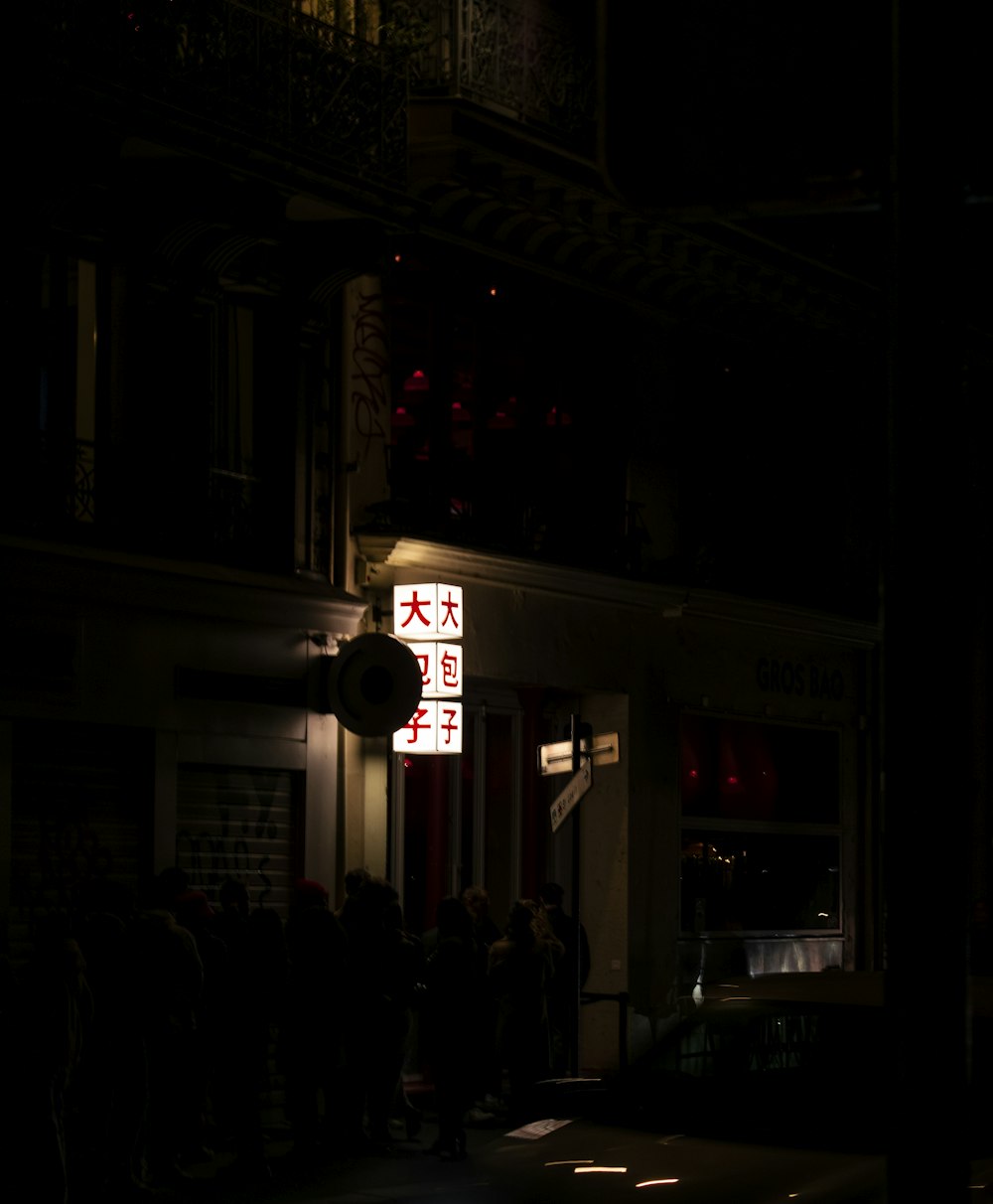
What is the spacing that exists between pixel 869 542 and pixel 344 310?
34.9 ft

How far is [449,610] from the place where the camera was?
1998 cm

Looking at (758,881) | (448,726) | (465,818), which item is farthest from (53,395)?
(758,881)

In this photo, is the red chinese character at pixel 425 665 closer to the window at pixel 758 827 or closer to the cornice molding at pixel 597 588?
the cornice molding at pixel 597 588

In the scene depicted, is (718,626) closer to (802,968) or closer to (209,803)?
(802,968)

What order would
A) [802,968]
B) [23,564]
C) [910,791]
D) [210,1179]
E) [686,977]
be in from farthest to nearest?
[802,968] → [686,977] → [23,564] → [210,1179] → [910,791]

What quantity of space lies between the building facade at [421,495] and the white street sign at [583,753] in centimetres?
60

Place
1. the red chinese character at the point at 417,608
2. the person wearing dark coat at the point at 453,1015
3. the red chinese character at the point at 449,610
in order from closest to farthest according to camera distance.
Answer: the person wearing dark coat at the point at 453,1015 < the red chinese character at the point at 417,608 < the red chinese character at the point at 449,610

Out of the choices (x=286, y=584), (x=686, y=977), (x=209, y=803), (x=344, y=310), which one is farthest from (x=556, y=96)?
(x=686, y=977)

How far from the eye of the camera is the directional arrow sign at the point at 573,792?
17.8 meters

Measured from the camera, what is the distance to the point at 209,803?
18172 mm

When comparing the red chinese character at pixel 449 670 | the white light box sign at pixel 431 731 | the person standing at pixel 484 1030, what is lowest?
the person standing at pixel 484 1030

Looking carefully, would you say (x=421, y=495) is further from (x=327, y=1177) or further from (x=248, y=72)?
(x=327, y=1177)

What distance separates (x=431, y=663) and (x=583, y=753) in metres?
2.21

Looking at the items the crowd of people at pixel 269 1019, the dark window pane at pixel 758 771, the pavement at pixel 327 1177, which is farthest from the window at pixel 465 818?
the pavement at pixel 327 1177
